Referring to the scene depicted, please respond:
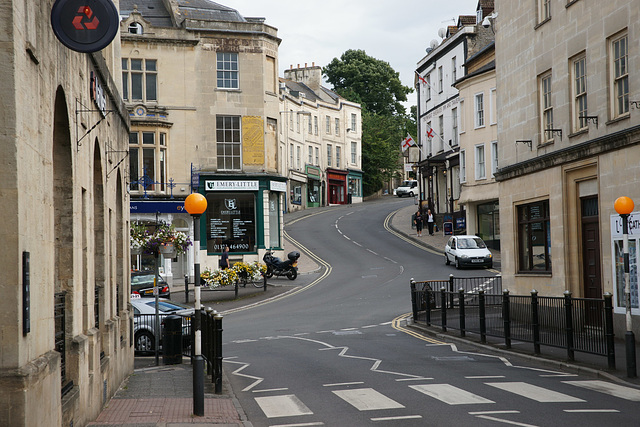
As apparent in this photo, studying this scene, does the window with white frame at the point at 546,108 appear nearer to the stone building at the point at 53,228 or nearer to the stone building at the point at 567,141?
the stone building at the point at 567,141

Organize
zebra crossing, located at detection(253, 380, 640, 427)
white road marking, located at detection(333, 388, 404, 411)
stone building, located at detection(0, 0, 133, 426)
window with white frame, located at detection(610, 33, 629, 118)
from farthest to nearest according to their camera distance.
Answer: window with white frame, located at detection(610, 33, 629, 118), white road marking, located at detection(333, 388, 404, 411), zebra crossing, located at detection(253, 380, 640, 427), stone building, located at detection(0, 0, 133, 426)

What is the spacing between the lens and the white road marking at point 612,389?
12.0m

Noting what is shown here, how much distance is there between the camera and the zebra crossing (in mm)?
11178

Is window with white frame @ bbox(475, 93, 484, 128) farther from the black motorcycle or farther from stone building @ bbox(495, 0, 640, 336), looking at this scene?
stone building @ bbox(495, 0, 640, 336)

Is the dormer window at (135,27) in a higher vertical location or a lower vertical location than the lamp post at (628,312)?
higher

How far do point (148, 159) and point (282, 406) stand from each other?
31.2m

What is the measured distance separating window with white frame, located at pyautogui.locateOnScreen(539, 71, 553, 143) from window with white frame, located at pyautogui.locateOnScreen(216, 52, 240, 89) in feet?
76.4

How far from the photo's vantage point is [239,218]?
42844mm

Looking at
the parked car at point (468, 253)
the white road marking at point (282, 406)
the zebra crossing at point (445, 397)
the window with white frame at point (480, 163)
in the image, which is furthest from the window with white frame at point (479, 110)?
the white road marking at point (282, 406)

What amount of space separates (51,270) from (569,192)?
53.5 feet

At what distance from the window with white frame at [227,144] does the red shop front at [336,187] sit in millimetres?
38620

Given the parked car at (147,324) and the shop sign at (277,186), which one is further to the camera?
the shop sign at (277,186)

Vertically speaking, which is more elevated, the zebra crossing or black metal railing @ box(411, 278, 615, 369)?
black metal railing @ box(411, 278, 615, 369)

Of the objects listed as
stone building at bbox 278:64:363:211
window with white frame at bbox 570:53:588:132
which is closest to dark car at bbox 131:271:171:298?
window with white frame at bbox 570:53:588:132
